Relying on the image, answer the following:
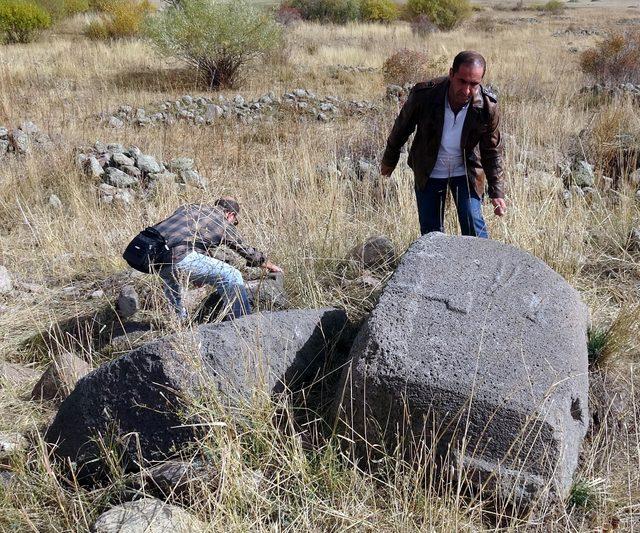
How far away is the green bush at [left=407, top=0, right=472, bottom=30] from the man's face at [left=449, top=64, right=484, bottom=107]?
87.8 ft

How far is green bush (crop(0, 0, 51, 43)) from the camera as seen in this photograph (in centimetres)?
1980

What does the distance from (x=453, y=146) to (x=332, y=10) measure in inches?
1117

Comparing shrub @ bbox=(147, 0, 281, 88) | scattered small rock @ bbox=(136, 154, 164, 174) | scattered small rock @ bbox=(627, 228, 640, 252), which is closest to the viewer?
scattered small rock @ bbox=(627, 228, 640, 252)

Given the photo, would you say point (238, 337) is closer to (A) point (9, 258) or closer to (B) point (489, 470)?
(B) point (489, 470)

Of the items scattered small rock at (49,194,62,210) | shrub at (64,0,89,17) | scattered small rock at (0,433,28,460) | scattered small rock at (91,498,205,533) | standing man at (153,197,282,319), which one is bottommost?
scattered small rock at (0,433,28,460)

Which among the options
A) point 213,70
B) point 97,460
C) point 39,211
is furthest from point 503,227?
point 213,70

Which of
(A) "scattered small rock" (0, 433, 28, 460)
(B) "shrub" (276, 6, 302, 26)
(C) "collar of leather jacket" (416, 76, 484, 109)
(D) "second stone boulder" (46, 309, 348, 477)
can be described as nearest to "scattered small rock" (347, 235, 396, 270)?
(C) "collar of leather jacket" (416, 76, 484, 109)

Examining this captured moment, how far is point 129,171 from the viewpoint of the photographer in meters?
7.17

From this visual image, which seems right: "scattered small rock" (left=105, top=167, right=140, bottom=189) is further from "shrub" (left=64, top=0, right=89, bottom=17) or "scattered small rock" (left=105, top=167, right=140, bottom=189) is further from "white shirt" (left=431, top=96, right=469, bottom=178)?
"shrub" (left=64, top=0, right=89, bottom=17)

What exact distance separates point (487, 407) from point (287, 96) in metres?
10.5

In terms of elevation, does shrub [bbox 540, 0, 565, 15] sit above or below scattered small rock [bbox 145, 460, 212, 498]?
above

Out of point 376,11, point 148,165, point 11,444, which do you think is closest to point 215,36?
point 148,165

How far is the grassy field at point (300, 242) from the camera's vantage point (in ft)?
7.41

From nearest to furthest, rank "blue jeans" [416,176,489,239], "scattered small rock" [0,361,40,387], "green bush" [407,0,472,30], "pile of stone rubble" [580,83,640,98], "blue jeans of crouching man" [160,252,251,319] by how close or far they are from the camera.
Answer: "scattered small rock" [0,361,40,387]
"blue jeans of crouching man" [160,252,251,319]
"blue jeans" [416,176,489,239]
"pile of stone rubble" [580,83,640,98]
"green bush" [407,0,472,30]
